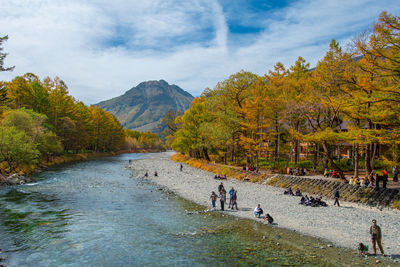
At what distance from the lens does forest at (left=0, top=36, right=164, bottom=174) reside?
38.4 m

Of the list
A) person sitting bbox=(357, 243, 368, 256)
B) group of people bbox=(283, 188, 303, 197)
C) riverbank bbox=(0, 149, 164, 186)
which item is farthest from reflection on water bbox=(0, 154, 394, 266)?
group of people bbox=(283, 188, 303, 197)

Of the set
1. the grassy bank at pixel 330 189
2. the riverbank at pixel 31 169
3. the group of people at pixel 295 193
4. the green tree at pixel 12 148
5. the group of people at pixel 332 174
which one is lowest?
the riverbank at pixel 31 169

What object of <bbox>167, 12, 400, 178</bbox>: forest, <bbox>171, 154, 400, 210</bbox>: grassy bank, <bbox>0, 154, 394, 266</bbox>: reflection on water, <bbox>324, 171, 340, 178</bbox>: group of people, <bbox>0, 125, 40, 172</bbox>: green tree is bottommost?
<bbox>0, 154, 394, 266</bbox>: reflection on water

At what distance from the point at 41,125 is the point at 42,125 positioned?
204 centimetres

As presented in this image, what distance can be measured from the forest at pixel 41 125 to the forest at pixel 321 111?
32321mm

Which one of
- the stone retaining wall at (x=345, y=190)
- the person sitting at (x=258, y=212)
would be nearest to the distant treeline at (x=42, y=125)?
the person sitting at (x=258, y=212)

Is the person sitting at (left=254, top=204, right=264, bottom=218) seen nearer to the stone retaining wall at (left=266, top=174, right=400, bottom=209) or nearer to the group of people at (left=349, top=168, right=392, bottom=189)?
the stone retaining wall at (left=266, top=174, right=400, bottom=209)

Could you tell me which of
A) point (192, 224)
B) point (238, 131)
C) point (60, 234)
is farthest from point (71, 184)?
point (238, 131)

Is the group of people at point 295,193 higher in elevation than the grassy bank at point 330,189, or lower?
lower

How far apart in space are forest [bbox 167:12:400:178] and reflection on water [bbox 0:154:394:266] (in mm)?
13901

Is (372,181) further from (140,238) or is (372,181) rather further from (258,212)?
(140,238)

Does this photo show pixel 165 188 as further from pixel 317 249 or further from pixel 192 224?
pixel 317 249

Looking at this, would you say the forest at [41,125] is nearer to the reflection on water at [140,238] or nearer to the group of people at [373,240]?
the reflection on water at [140,238]

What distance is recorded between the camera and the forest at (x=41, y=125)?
38375 mm
